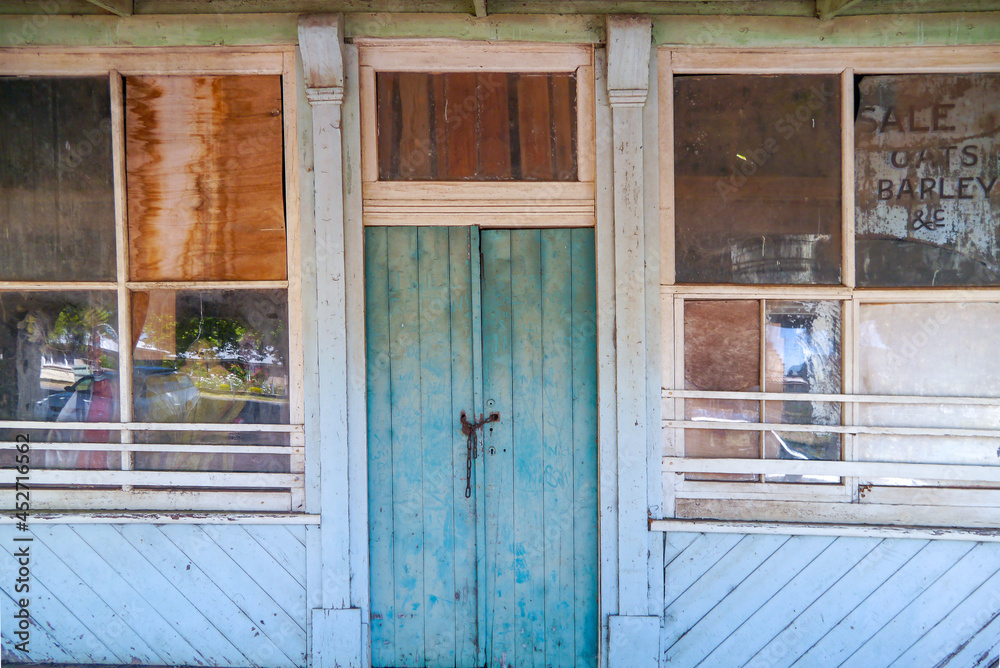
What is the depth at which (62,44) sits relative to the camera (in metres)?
2.83

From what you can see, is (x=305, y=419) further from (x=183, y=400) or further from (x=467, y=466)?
(x=467, y=466)

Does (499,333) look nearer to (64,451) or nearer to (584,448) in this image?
(584,448)

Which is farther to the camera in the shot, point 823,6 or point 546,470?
point 546,470

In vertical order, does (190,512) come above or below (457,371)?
below

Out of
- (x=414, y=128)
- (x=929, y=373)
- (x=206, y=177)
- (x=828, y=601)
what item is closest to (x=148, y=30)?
(x=206, y=177)

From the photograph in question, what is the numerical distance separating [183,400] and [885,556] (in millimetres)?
3805

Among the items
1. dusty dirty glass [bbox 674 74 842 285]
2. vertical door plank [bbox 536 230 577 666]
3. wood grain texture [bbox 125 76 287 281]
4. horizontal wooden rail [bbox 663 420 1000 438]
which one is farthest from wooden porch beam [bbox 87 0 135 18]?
horizontal wooden rail [bbox 663 420 1000 438]

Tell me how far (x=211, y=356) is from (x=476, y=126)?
191cm

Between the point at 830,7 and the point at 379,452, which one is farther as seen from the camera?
the point at 379,452

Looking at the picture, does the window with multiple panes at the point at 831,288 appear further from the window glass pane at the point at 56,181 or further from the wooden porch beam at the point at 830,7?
the window glass pane at the point at 56,181

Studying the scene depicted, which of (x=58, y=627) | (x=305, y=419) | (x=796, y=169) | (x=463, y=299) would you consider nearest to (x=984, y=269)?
(x=796, y=169)

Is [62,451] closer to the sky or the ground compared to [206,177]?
closer to the ground

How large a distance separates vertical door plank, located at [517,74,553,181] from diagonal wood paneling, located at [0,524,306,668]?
230 centimetres

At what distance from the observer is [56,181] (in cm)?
290
